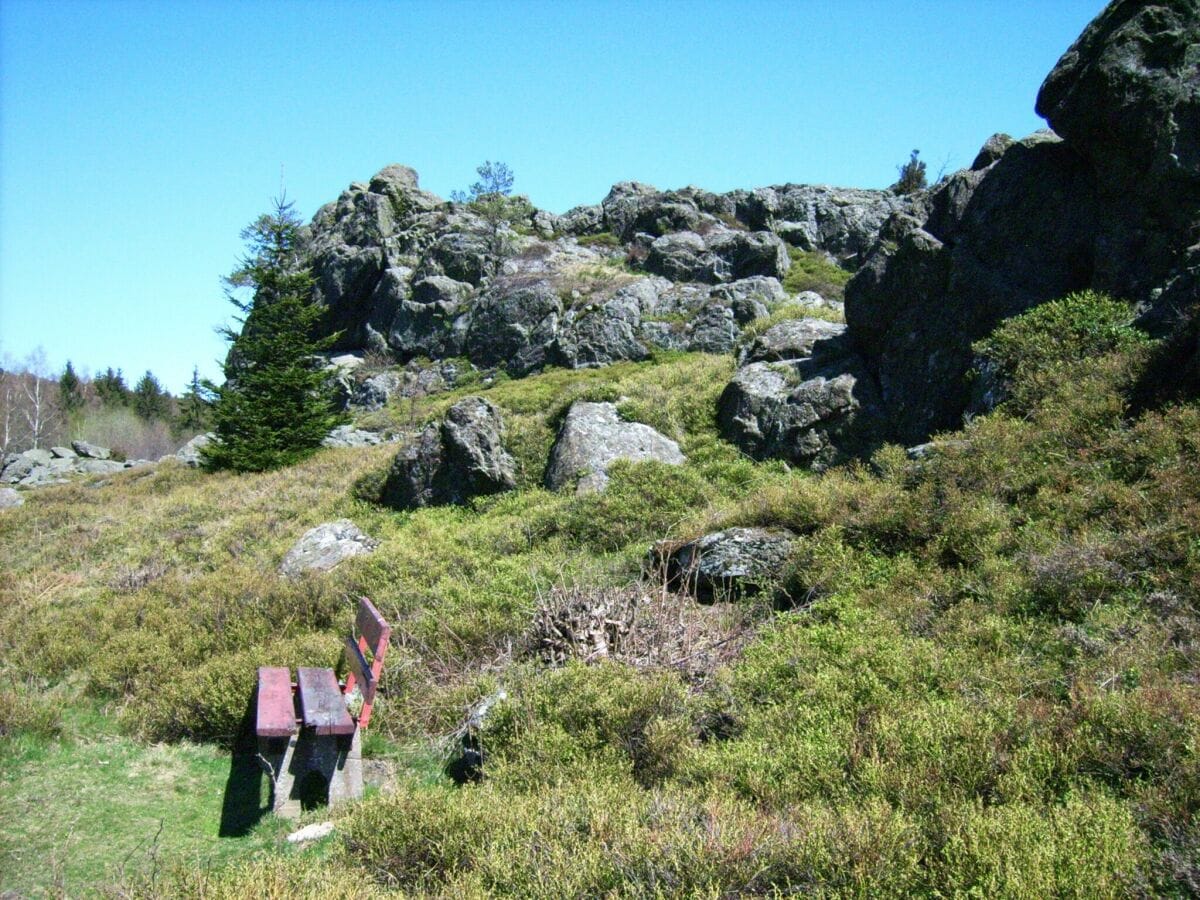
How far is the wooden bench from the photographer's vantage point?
5352 millimetres

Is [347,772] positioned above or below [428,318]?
below

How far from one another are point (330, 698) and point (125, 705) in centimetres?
248

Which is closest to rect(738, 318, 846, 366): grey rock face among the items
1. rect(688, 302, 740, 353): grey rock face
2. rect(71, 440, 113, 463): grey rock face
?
rect(688, 302, 740, 353): grey rock face

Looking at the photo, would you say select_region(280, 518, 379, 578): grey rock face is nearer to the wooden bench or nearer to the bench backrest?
the bench backrest

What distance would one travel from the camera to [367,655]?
639 cm

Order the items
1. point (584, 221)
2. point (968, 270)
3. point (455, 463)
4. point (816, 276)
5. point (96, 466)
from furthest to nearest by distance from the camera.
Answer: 1. point (584, 221)
2. point (96, 466)
3. point (816, 276)
4. point (455, 463)
5. point (968, 270)

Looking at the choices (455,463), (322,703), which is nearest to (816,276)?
(455,463)

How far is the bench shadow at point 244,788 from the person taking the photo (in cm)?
528

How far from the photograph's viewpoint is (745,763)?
14.4 ft

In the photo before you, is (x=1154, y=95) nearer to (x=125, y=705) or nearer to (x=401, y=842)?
(x=401, y=842)

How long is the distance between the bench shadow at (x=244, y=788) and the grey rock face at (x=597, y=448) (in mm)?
7325

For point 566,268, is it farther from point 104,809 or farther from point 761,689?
point 104,809

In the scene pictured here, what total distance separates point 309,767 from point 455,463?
9.43 m

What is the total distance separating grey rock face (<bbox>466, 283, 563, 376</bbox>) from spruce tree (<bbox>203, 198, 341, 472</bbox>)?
6.63 metres
